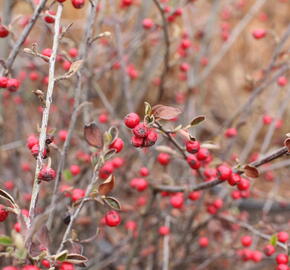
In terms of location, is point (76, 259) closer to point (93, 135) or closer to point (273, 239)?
point (93, 135)

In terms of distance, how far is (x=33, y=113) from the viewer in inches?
135

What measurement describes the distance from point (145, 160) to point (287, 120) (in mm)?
1771

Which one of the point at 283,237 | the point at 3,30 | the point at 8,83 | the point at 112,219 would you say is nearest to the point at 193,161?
the point at 112,219

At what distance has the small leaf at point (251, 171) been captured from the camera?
1.14 m

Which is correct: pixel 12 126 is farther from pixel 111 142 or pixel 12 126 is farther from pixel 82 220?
pixel 111 142

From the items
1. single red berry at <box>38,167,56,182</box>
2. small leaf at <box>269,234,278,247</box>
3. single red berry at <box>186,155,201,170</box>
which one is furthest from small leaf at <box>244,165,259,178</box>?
single red berry at <box>38,167,56,182</box>

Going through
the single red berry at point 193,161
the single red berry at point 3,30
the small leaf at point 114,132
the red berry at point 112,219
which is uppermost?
the single red berry at point 3,30

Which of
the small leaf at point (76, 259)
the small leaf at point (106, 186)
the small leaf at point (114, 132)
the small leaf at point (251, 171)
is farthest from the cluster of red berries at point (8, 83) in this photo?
the small leaf at point (251, 171)

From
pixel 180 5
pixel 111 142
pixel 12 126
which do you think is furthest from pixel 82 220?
pixel 12 126

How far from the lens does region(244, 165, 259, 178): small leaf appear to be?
3.75ft

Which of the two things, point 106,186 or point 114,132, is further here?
point 114,132

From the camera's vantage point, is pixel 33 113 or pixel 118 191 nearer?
pixel 118 191

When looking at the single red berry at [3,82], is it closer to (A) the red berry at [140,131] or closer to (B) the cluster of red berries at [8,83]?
(B) the cluster of red berries at [8,83]

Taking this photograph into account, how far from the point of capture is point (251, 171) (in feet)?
3.78
